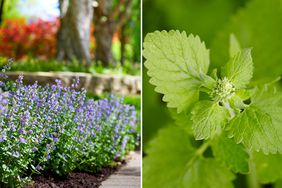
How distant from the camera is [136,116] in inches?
56.6

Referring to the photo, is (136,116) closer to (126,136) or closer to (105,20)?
(126,136)

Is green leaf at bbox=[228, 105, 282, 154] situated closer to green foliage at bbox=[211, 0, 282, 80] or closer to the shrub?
green foliage at bbox=[211, 0, 282, 80]

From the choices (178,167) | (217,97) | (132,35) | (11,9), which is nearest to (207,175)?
(178,167)

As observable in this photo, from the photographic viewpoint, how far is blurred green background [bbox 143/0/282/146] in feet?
2.30

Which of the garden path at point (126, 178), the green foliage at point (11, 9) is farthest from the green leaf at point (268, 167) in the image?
the green foliage at point (11, 9)

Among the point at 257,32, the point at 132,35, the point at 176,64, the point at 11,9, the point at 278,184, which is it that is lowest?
the point at 278,184

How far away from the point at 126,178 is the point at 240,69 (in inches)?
23.9

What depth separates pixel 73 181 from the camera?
0.94 meters

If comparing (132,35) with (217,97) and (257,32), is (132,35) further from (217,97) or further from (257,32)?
(217,97)

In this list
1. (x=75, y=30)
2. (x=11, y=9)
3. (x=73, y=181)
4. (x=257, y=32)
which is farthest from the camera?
(x=11, y=9)

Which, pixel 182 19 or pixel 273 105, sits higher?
pixel 182 19

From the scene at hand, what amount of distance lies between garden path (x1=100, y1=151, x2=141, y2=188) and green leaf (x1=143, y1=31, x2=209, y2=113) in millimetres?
489

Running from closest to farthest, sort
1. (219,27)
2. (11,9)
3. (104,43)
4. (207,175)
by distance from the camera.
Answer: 1. (207,175)
2. (219,27)
3. (104,43)
4. (11,9)

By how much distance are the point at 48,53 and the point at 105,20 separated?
0.83m
